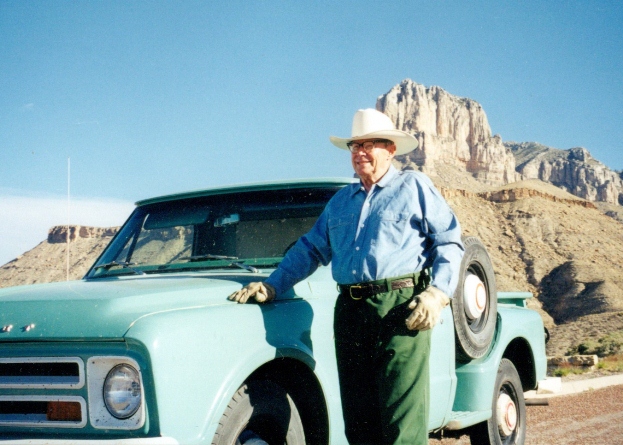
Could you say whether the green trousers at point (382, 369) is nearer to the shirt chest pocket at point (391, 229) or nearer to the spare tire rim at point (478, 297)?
Answer: the shirt chest pocket at point (391, 229)

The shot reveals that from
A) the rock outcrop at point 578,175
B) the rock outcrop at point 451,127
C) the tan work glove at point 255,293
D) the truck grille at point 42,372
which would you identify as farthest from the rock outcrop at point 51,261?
the rock outcrop at point 578,175

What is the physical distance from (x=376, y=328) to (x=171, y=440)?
43.5 inches

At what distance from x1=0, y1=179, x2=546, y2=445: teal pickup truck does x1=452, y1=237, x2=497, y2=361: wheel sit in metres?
0.01

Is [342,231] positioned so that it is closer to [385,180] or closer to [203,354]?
[385,180]

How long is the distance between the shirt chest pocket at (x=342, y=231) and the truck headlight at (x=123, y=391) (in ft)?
4.17

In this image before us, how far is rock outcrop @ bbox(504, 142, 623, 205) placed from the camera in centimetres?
13638

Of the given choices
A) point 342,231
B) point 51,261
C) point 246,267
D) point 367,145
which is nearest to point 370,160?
point 367,145

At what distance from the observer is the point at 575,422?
6996mm

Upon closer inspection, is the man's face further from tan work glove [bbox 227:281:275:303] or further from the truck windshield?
tan work glove [bbox 227:281:275:303]

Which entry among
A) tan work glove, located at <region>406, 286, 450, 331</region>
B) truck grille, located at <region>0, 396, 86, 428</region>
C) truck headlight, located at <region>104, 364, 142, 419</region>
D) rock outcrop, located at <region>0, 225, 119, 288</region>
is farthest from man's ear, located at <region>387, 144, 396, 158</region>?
rock outcrop, located at <region>0, 225, 119, 288</region>

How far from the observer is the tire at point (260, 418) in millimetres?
2604

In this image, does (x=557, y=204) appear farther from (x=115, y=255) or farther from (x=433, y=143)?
(x=115, y=255)

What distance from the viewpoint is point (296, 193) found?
13.0 feet

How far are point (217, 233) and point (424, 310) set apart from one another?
1.62m
